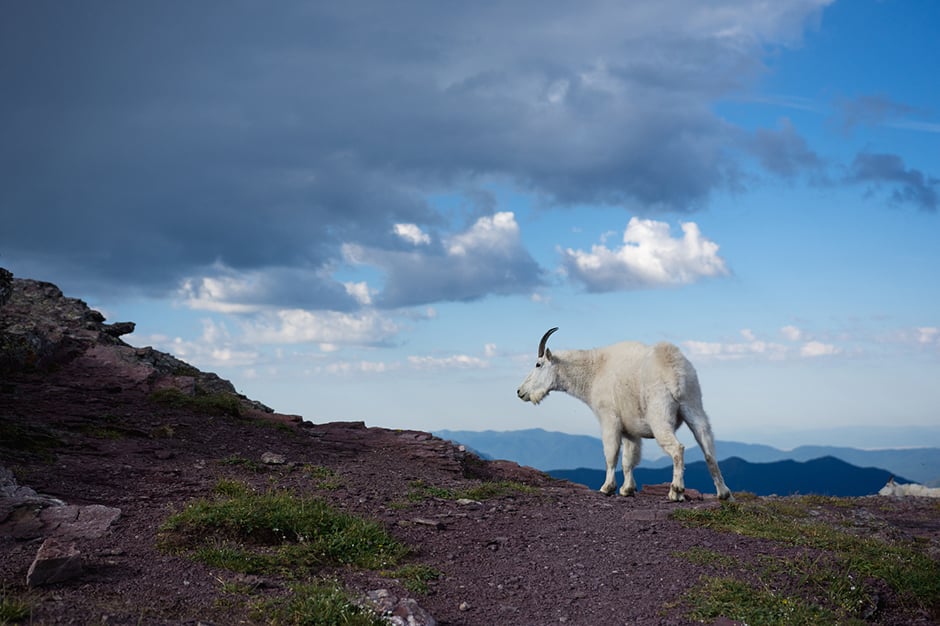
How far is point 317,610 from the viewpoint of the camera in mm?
7152

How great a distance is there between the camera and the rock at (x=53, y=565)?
7586 mm

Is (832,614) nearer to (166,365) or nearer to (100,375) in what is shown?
(100,375)

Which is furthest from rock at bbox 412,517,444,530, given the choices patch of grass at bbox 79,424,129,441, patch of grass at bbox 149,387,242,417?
patch of grass at bbox 149,387,242,417

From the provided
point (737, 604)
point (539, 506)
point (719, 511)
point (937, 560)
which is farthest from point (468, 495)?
point (937, 560)

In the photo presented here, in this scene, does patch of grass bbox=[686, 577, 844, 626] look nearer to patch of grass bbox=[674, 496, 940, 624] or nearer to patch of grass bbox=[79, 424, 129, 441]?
patch of grass bbox=[674, 496, 940, 624]

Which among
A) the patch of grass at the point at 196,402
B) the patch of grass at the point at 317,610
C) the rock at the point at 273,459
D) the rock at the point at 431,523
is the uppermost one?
the patch of grass at the point at 196,402

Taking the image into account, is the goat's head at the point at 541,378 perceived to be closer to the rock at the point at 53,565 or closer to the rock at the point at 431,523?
the rock at the point at 431,523

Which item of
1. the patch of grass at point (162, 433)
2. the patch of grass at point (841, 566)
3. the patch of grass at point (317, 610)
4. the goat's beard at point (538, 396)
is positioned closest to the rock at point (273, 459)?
the patch of grass at point (162, 433)

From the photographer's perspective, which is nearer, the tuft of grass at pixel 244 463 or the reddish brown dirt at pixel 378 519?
the reddish brown dirt at pixel 378 519

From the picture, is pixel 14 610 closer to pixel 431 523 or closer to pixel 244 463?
pixel 431 523

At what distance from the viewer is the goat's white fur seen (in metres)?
21.5

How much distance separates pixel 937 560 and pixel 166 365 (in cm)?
2148

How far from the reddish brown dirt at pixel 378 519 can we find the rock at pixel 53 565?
0.42ft

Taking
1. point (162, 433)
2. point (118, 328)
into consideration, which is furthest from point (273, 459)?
point (118, 328)
